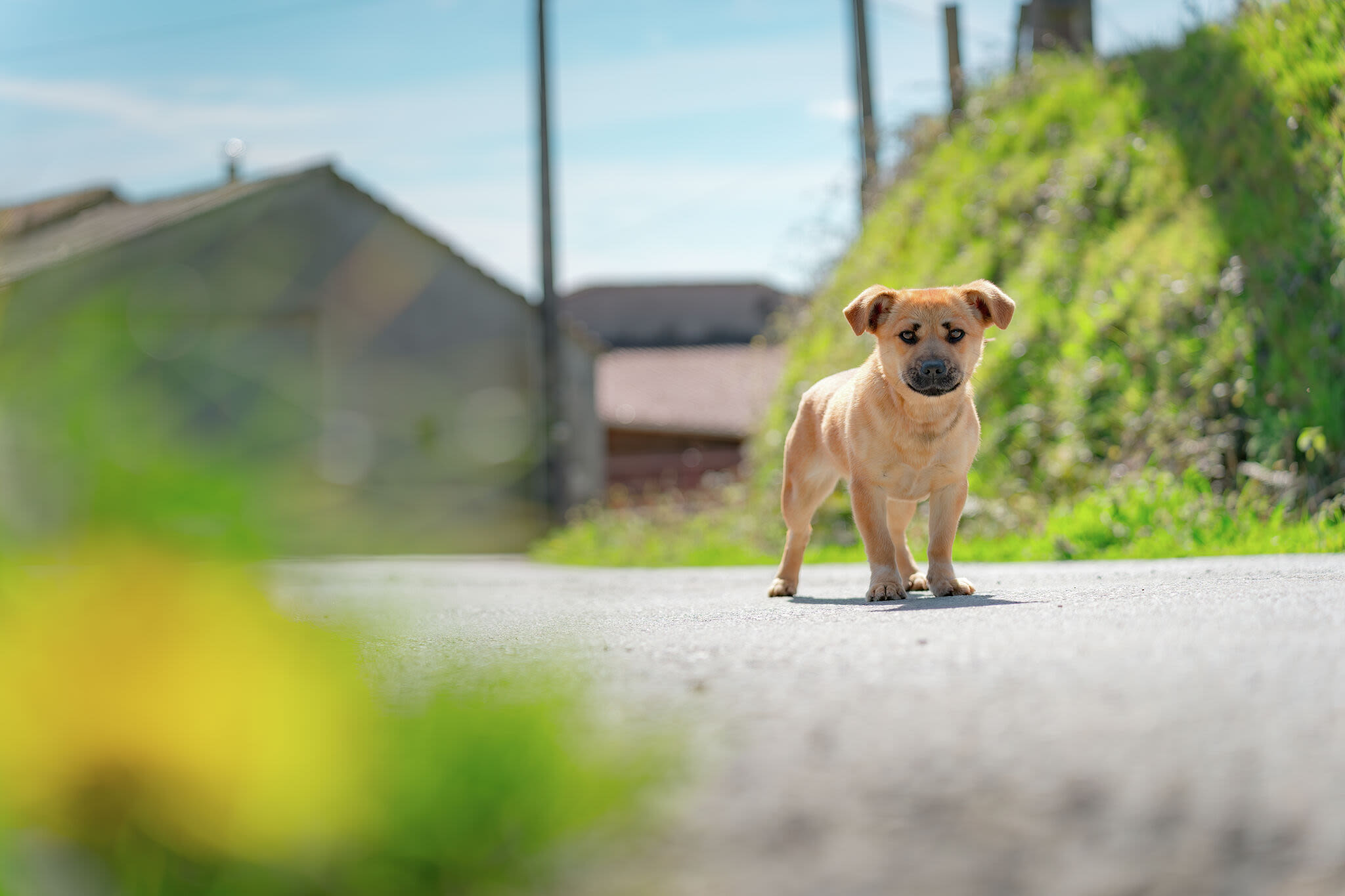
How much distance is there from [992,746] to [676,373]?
86.8 ft

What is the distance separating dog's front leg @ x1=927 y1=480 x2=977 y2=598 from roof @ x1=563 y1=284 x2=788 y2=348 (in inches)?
1074

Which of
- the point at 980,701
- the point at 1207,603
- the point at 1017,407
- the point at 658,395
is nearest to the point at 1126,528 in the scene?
the point at 1017,407

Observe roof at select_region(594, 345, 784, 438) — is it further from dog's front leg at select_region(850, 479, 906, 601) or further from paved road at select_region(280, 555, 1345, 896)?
paved road at select_region(280, 555, 1345, 896)

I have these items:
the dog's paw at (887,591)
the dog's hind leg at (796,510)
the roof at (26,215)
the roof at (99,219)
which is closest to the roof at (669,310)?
the roof at (99,219)

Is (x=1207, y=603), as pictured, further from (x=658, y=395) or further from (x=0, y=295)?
(x=658, y=395)

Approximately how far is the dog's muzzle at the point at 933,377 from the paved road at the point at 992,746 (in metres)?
1.35

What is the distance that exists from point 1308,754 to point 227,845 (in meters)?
1.52

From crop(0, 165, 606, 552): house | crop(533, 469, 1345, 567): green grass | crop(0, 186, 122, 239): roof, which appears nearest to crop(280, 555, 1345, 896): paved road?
crop(0, 186, 122, 239): roof

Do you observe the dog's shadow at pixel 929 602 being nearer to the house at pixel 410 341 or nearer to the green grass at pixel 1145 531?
the green grass at pixel 1145 531

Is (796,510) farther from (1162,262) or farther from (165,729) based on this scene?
(1162,262)

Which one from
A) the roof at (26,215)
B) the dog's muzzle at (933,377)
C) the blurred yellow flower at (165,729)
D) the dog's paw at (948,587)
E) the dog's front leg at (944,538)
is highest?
the roof at (26,215)

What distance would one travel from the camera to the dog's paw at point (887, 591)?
418cm

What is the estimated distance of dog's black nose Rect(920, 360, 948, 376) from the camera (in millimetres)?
4258

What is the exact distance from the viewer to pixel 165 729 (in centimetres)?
155
